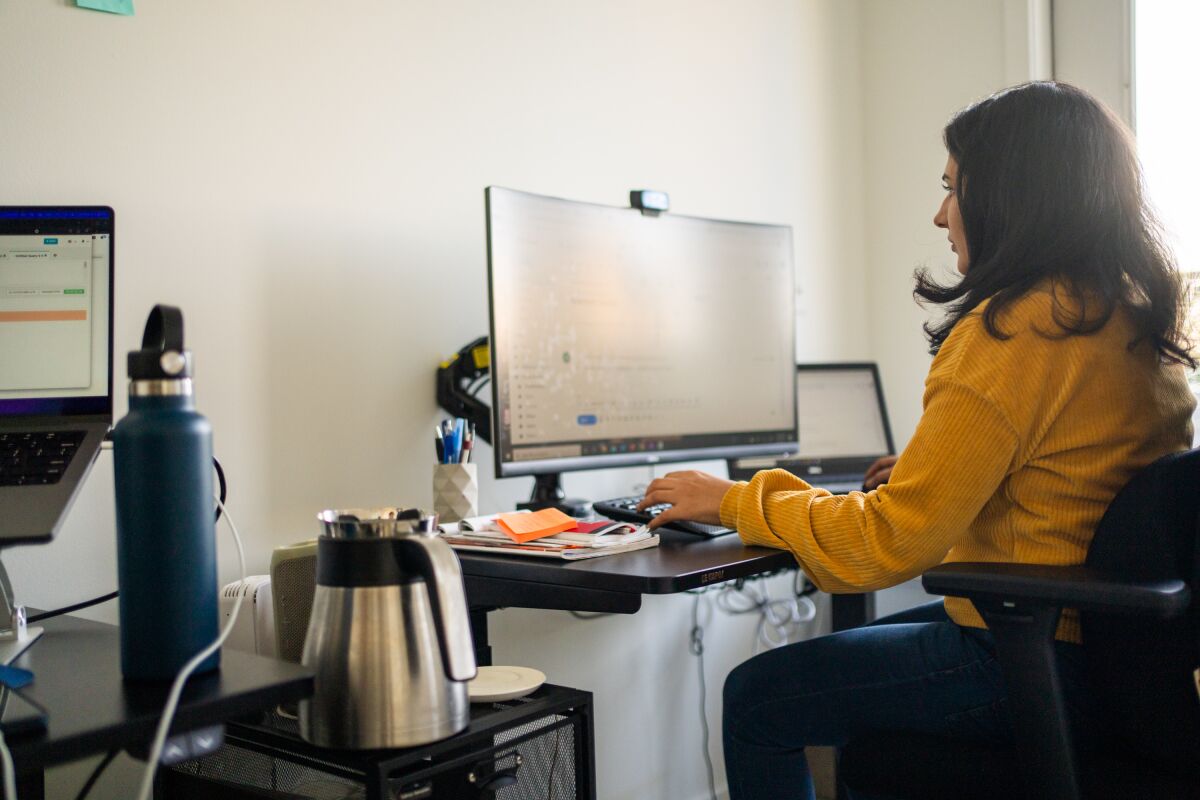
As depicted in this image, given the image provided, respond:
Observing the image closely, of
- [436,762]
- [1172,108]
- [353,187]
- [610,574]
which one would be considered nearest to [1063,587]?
[610,574]

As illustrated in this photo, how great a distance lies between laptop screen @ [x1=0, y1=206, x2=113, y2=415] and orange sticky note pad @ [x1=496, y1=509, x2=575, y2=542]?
484 millimetres

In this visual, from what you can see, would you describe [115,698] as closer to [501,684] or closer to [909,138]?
[501,684]

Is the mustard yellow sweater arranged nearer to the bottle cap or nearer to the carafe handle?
the carafe handle

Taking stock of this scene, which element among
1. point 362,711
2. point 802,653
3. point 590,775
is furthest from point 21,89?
point 802,653

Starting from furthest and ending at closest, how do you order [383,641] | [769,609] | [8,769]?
[769,609] → [383,641] → [8,769]

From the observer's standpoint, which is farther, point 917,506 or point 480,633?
point 480,633

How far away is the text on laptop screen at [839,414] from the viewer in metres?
2.19

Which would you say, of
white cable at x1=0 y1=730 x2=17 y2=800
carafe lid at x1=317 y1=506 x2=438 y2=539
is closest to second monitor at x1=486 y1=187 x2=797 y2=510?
carafe lid at x1=317 y1=506 x2=438 y2=539

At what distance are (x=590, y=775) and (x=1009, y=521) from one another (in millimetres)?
533

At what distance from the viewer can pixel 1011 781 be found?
95 cm

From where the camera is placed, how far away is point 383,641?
785 mm

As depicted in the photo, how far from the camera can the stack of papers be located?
1.20 m

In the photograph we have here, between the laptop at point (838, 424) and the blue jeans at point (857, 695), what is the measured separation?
887mm

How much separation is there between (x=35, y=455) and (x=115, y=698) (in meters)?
0.38
